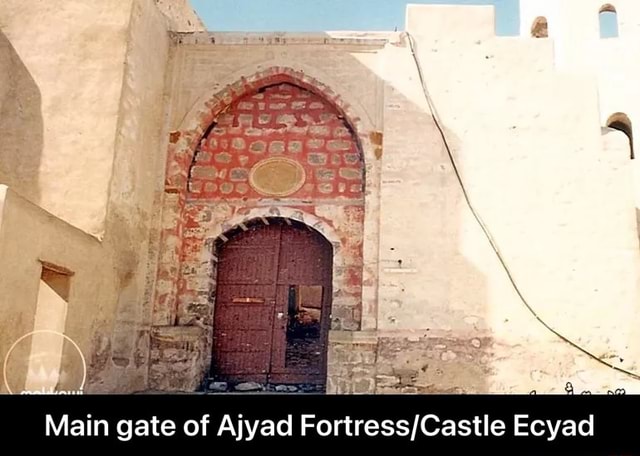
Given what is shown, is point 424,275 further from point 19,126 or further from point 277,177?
point 19,126

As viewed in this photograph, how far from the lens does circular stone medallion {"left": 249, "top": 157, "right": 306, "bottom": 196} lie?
7508 millimetres

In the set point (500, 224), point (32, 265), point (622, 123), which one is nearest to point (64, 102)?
point (32, 265)

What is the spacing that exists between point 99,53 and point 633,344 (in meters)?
6.47

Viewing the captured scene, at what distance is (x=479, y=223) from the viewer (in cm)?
706

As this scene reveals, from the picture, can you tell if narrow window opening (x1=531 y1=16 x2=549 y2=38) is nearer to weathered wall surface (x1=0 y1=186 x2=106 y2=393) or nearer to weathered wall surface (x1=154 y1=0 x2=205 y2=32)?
weathered wall surface (x1=154 y1=0 x2=205 y2=32)

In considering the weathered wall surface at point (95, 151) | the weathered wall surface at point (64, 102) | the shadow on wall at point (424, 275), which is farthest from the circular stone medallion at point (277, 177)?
the weathered wall surface at point (64, 102)

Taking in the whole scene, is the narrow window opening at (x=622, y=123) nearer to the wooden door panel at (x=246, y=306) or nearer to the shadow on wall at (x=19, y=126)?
the wooden door panel at (x=246, y=306)

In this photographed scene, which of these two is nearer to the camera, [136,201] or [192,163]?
[136,201]

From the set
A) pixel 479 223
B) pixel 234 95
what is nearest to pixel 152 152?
pixel 234 95

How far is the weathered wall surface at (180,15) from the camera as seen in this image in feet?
27.0

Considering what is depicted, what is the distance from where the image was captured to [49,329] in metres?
5.23

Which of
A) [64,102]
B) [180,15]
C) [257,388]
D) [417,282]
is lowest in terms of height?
[257,388]

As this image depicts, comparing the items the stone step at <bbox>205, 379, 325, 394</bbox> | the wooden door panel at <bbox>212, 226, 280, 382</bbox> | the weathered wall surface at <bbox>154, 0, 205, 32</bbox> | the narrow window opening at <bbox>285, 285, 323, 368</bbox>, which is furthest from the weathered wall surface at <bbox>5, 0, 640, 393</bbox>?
the weathered wall surface at <bbox>154, 0, 205, 32</bbox>

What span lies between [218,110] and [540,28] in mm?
8040
